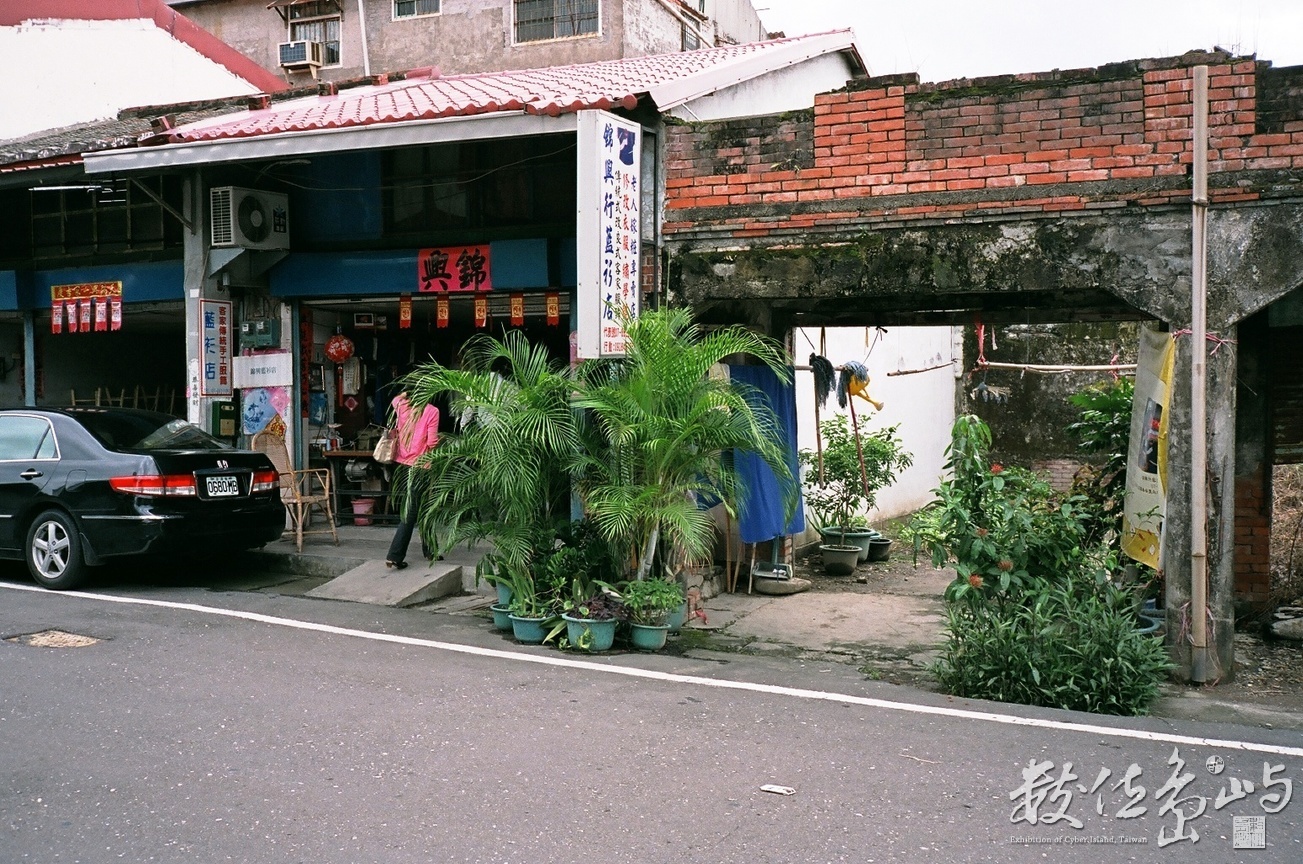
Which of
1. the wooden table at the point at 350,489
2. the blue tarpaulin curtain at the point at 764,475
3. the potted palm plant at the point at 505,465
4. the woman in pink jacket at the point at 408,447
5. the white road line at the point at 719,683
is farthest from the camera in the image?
the wooden table at the point at 350,489

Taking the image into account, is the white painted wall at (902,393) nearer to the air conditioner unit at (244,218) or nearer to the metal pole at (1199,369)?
the metal pole at (1199,369)

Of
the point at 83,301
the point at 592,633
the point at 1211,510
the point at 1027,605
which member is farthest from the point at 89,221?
the point at 1211,510

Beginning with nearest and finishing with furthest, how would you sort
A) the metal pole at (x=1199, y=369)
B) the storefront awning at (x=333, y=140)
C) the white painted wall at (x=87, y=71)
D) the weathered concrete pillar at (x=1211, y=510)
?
1. the metal pole at (x=1199, y=369)
2. the weathered concrete pillar at (x=1211, y=510)
3. the storefront awning at (x=333, y=140)
4. the white painted wall at (x=87, y=71)

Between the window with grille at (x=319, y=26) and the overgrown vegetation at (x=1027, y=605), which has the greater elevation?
the window with grille at (x=319, y=26)

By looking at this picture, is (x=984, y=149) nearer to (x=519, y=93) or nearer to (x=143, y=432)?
(x=519, y=93)

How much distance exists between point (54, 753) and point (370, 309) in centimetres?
801

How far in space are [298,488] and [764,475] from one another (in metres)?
5.00

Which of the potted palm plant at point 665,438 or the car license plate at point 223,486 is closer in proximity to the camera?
the potted palm plant at point 665,438

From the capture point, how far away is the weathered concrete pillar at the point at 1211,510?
7.17 m

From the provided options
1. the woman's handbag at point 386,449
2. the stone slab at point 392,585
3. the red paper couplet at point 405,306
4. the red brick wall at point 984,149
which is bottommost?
the stone slab at point 392,585

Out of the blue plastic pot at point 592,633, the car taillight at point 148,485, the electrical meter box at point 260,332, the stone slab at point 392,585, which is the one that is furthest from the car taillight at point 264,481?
the blue plastic pot at point 592,633

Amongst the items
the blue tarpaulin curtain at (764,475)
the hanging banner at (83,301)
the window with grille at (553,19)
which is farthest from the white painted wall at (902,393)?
the hanging banner at (83,301)

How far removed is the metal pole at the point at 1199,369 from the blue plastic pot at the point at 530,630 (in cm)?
437

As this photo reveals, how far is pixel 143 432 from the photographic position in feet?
32.4
